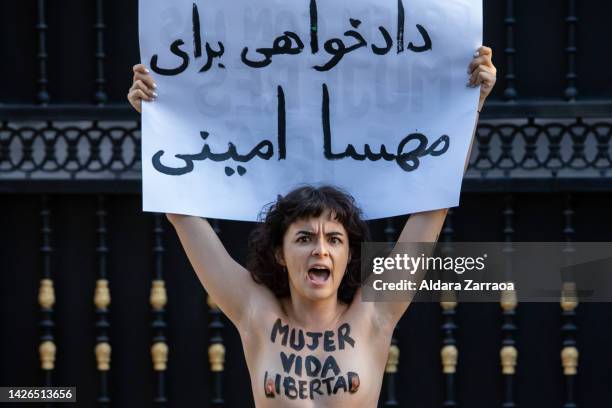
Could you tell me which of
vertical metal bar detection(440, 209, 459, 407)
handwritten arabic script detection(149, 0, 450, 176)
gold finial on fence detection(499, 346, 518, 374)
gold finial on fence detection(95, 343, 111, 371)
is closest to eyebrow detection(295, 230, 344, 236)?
handwritten arabic script detection(149, 0, 450, 176)

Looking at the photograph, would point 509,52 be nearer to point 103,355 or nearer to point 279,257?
point 103,355

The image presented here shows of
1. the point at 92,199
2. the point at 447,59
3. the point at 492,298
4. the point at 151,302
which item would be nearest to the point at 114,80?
the point at 92,199

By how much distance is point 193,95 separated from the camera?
4.66 metres

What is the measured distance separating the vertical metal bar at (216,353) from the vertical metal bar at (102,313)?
0.40 m

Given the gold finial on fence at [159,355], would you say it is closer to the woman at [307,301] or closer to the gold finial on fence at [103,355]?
the gold finial on fence at [103,355]

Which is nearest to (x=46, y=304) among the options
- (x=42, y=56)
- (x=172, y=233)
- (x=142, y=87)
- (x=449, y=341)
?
(x=172, y=233)

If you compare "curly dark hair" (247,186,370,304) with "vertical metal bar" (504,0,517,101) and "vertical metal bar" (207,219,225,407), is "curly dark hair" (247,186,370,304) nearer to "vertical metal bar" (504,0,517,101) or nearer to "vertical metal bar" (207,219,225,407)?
"vertical metal bar" (207,219,225,407)

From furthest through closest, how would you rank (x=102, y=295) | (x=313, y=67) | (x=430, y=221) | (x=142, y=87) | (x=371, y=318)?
(x=102, y=295)
(x=313, y=67)
(x=142, y=87)
(x=430, y=221)
(x=371, y=318)

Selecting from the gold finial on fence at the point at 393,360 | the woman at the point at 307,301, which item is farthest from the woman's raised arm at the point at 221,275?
the gold finial on fence at the point at 393,360

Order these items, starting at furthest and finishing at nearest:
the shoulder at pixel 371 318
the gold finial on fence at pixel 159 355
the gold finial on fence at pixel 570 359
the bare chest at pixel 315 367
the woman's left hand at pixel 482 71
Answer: the gold finial on fence at pixel 159 355, the gold finial on fence at pixel 570 359, the woman's left hand at pixel 482 71, the shoulder at pixel 371 318, the bare chest at pixel 315 367

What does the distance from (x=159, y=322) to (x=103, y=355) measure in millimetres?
250

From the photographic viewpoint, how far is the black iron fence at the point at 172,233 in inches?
249

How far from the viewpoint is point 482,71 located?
4527mm

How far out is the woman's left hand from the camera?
453cm
